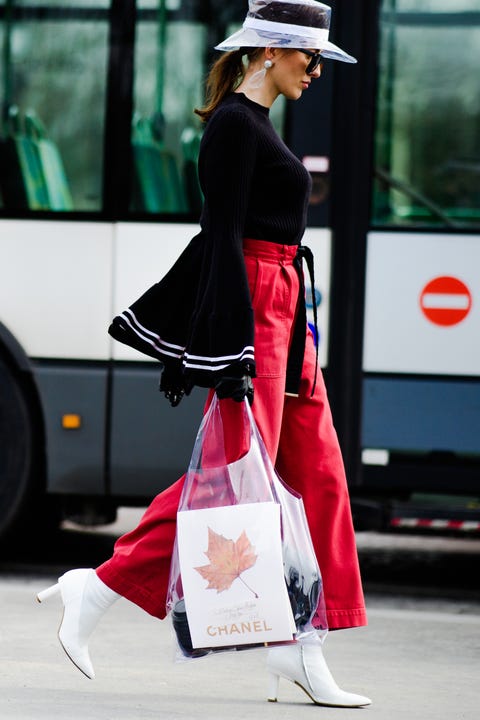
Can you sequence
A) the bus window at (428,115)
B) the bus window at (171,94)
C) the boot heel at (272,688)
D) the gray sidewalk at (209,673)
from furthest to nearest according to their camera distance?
the bus window at (171,94), the bus window at (428,115), the boot heel at (272,688), the gray sidewalk at (209,673)

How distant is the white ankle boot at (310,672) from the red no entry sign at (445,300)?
2211mm

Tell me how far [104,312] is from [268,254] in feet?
7.41

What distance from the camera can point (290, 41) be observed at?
3973mm

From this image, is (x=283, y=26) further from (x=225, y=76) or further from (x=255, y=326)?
(x=255, y=326)

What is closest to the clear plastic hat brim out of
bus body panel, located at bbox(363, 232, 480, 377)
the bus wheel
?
bus body panel, located at bbox(363, 232, 480, 377)

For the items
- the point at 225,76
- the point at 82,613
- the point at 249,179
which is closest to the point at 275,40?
the point at 225,76

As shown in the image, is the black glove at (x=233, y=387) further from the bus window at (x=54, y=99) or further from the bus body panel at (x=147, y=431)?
the bus window at (x=54, y=99)

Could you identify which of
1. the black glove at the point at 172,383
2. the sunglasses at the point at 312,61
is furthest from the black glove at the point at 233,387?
the sunglasses at the point at 312,61

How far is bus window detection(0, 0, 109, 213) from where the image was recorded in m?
6.23

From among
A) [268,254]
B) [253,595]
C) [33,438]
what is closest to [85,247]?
[33,438]

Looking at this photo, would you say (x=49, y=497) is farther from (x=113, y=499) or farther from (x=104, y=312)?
(x=104, y=312)

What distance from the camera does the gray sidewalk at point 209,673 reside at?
13.3 ft

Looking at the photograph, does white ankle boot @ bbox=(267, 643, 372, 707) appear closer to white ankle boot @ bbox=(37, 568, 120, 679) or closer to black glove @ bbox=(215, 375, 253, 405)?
white ankle boot @ bbox=(37, 568, 120, 679)

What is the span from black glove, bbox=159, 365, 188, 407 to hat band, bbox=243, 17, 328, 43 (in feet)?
3.06
